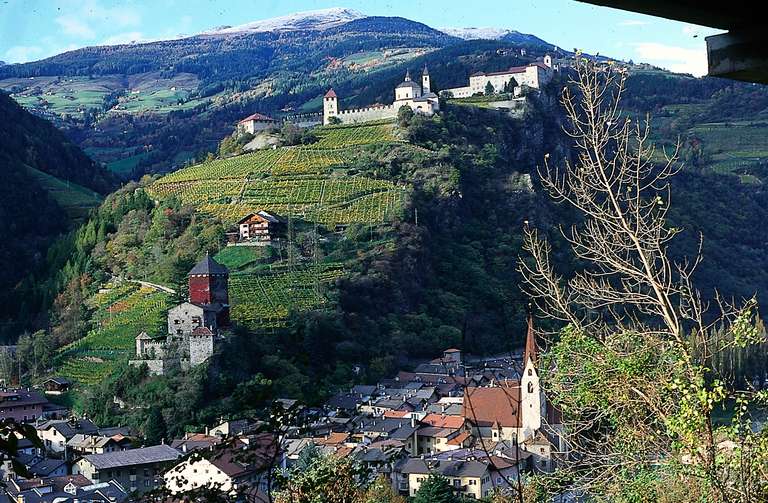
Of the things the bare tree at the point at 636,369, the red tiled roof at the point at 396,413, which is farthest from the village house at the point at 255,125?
the bare tree at the point at 636,369

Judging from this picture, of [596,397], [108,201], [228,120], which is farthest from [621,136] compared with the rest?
[228,120]

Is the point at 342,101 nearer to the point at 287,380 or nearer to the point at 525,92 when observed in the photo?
the point at 525,92

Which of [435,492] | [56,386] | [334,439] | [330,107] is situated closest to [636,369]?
[435,492]

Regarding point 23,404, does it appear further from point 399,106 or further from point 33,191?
point 399,106

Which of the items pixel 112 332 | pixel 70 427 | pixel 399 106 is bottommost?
pixel 70 427

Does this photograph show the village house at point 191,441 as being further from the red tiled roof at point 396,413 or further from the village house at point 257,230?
the village house at point 257,230

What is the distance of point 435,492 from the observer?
21.8 metres

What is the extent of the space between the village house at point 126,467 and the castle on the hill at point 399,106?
118ft

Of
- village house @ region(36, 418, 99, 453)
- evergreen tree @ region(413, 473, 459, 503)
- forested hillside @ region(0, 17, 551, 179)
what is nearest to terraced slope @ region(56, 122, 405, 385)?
village house @ region(36, 418, 99, 453)

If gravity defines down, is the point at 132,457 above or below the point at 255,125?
below

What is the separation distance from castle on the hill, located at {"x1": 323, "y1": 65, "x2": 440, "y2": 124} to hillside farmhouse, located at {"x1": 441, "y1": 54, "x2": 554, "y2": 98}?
712 centimetres

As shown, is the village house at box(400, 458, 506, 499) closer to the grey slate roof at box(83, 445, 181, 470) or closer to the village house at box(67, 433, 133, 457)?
the grey slate roof at box(83, 445, 181, 470)

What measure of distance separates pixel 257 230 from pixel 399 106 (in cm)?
2183

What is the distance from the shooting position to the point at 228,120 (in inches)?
4648
